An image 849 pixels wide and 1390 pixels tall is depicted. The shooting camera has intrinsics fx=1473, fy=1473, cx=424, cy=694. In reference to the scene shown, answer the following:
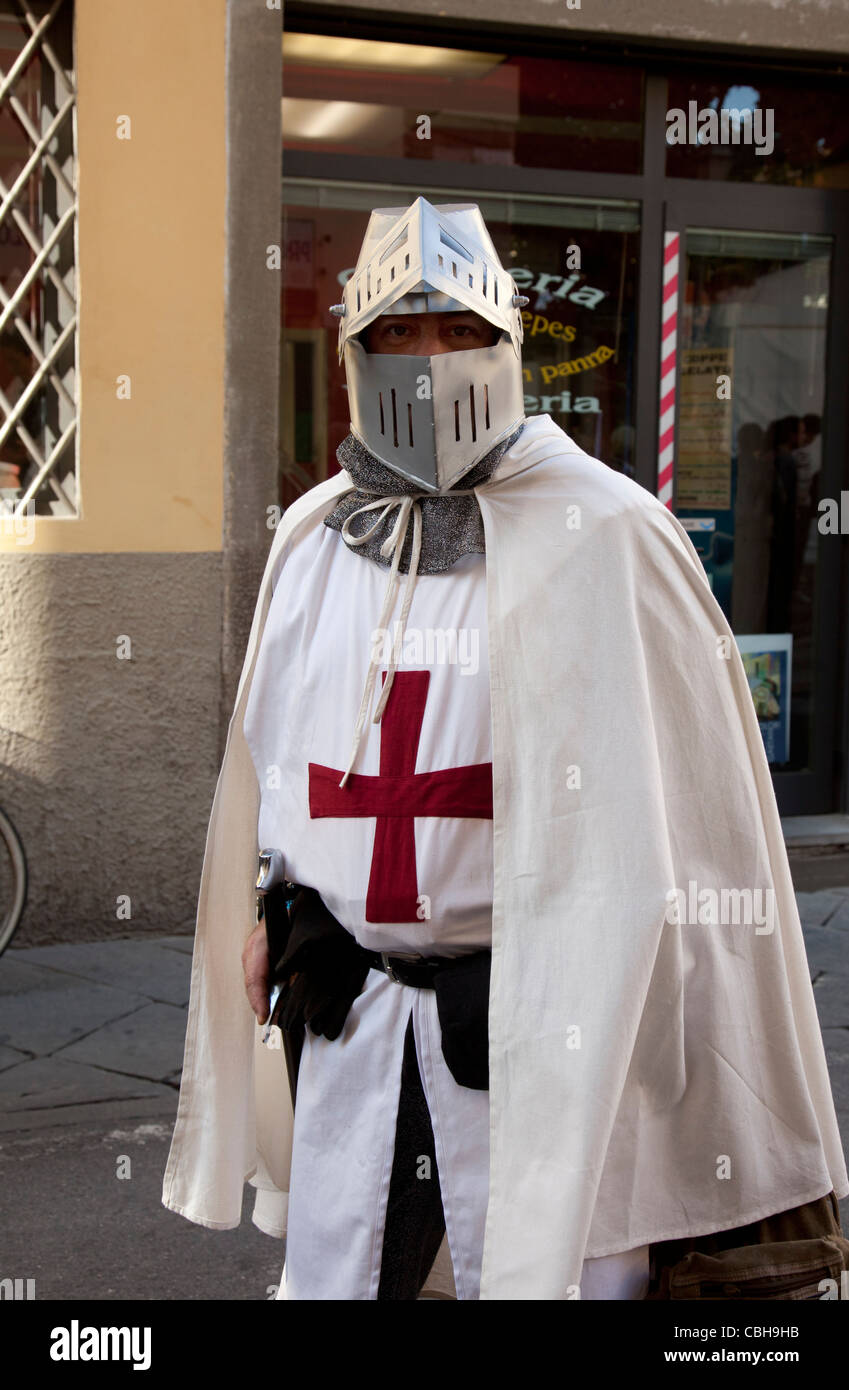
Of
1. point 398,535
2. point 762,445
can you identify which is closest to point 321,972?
point 398,535

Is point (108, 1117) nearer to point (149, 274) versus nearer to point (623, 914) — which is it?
point (623, 914)

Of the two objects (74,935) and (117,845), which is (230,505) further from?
(74,935)

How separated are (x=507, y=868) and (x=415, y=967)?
236mm

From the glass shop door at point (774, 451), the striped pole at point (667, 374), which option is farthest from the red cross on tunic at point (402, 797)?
the glass shop door at point (774, 451)

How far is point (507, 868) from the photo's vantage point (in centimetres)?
203

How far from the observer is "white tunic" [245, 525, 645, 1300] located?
82.1 inches

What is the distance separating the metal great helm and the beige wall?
11.9 ft

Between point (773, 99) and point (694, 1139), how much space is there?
591 centimetres

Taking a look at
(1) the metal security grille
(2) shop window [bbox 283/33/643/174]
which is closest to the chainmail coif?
(1) the metal security grille

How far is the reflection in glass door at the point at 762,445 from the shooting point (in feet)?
22.8

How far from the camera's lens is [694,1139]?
208cm

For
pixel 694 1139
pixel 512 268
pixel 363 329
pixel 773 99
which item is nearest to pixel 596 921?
pixel 694 1139

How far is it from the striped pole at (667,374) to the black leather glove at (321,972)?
192 inches

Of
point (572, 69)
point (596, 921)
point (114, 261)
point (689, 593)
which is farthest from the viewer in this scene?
point (572, 69)
